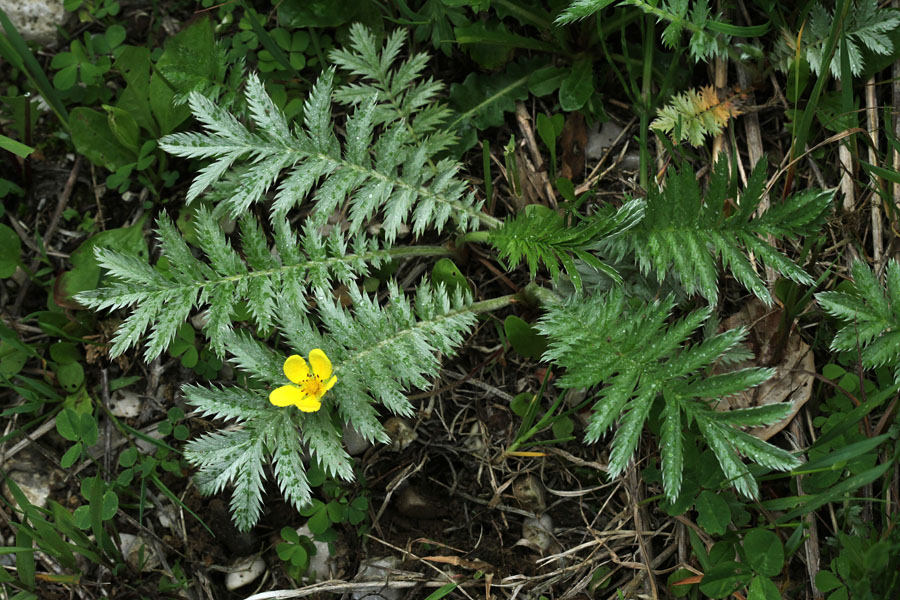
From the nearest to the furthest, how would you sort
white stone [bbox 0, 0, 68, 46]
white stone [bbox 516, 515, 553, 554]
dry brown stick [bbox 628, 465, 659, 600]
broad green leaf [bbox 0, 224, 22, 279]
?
dry brown stick [bbox 628, 465, 659, 600], white stone [bbox 516, 515, 553, 554], broad green leaf [bbox 0, 224, 22, 279], white stone [bbox 0, 0, 68, 46]

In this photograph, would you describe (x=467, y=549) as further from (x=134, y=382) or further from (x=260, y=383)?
(x=134, y=382)

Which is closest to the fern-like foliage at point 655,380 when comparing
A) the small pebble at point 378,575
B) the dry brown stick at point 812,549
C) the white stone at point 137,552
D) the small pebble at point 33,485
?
the dry brown stick at point 812,549

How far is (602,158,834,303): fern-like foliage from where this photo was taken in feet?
7.36

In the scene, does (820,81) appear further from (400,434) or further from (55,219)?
(55,219)

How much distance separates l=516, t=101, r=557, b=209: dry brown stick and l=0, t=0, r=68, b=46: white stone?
7.39 feet

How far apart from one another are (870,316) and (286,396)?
200cm

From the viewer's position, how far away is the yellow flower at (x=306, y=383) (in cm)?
225

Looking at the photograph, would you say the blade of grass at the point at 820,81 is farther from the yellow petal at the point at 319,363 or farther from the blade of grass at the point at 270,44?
the blade of grass at the point at 270,44

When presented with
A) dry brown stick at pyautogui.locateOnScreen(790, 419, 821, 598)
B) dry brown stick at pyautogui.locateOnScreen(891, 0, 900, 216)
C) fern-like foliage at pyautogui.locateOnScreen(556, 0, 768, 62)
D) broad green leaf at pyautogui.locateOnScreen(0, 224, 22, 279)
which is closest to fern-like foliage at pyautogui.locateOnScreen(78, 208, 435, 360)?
broad green leaf at pyautogui.locateOnScreen(0, 224, 22, 279)

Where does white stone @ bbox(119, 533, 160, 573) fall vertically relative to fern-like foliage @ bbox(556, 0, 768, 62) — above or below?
below

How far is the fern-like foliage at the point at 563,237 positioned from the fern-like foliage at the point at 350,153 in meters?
0.32

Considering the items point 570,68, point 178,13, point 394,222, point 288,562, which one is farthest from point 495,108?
Result: point 288,562

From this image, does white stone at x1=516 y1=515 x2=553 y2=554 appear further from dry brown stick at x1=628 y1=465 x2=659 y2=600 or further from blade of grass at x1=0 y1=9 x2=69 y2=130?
blade of grass at x1=0 y1=9 x2=69 y2=130

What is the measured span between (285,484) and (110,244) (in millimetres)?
1485
